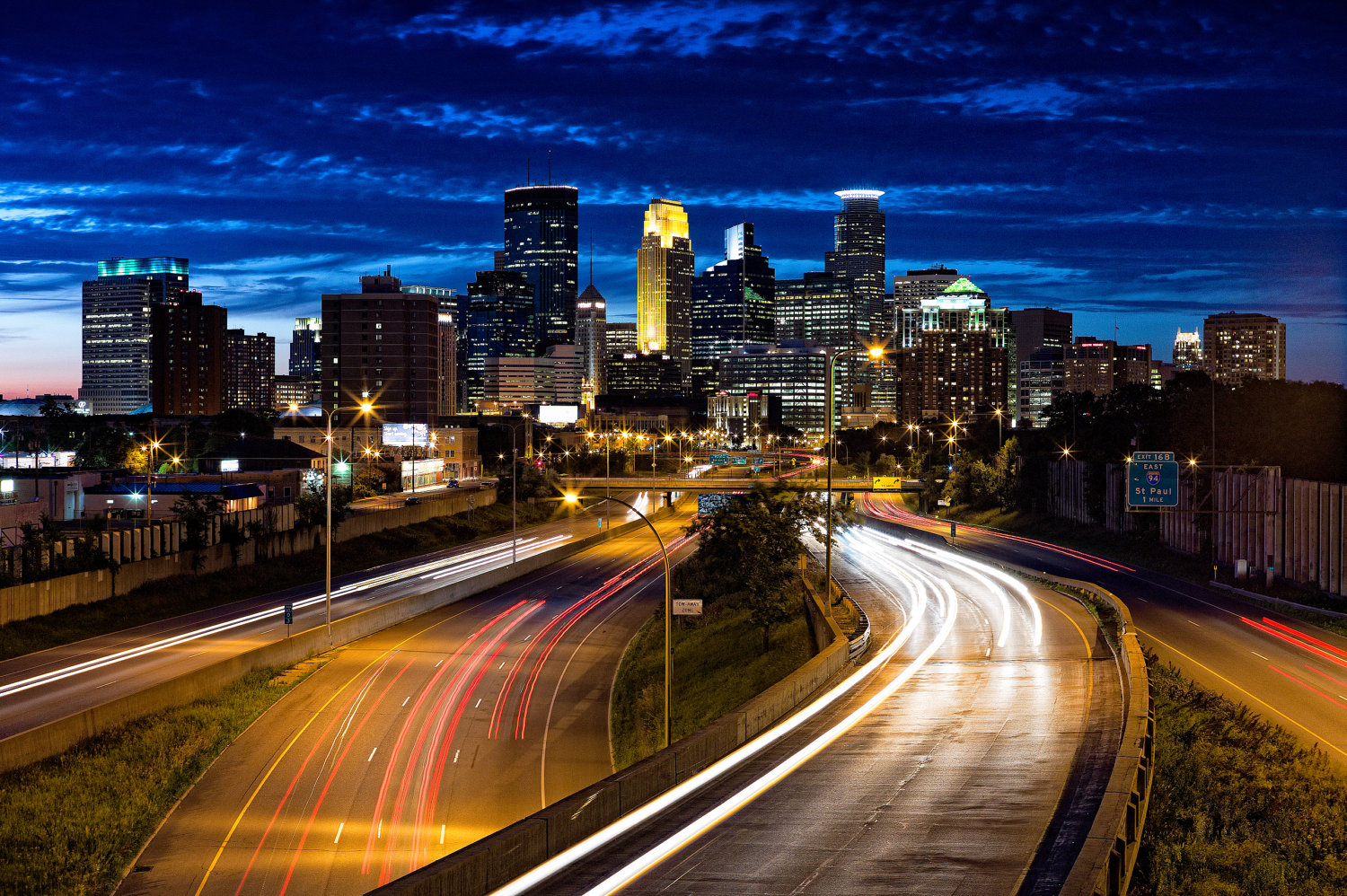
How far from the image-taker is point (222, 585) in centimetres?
6147

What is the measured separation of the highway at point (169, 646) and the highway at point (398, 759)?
4.50 metres

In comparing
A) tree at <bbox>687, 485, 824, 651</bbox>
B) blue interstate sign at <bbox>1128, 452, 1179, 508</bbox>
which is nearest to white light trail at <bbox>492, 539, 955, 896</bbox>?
tree at <bbox>687, 485, 824, 651</bbox>

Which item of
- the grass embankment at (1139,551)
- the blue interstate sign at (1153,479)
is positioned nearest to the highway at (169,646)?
the blue interstate sign at (1153,479)

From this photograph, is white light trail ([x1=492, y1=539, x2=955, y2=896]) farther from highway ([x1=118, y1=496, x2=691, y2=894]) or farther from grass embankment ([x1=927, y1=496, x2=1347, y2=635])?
grass embankment ([x1=927, y1=496, x2=1347, y2=635])

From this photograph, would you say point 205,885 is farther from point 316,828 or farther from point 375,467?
point 375,467

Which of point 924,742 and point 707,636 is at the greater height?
point 924,742

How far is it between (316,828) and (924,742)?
54.8 ft

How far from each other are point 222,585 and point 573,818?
51361mm

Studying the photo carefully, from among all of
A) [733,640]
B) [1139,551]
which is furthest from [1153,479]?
[733,640]

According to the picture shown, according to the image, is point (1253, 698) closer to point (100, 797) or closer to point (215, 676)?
point (100, 797)

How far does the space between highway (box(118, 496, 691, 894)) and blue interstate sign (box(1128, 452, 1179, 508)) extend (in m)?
25.8

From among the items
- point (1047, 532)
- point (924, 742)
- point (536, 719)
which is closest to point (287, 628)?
point (536, 719)

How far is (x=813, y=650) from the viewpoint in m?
41.5

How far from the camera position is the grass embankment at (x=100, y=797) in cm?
2602
